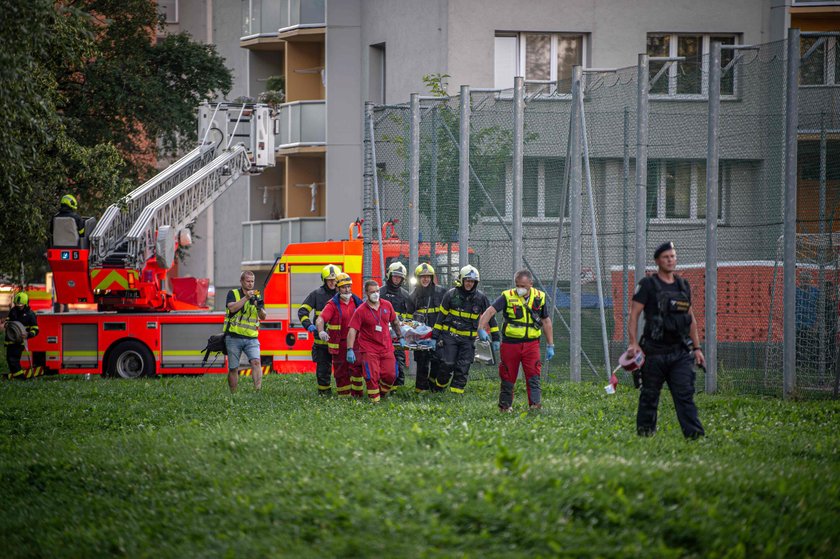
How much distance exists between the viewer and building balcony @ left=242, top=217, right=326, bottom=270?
36094 millimetres

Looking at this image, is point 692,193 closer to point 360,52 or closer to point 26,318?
point 26,318

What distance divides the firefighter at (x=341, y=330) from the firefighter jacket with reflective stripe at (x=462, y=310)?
4.14 ft

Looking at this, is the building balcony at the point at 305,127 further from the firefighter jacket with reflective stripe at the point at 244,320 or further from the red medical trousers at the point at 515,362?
the red medical trousers at the point at 515,362

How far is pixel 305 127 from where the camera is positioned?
35969 mm

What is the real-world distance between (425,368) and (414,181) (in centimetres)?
444

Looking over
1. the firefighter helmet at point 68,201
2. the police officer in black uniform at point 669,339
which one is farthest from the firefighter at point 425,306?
the firefighter helmet at point 68,201

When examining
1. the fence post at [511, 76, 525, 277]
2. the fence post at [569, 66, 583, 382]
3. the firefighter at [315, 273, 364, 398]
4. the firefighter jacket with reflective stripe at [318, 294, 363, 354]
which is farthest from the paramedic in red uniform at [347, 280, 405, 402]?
the fence post at [511, 76, 525, 277]

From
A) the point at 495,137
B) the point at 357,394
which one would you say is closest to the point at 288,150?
the point at 495,137

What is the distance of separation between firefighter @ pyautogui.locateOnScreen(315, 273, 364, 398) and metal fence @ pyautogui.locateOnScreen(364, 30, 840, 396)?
3176 mm

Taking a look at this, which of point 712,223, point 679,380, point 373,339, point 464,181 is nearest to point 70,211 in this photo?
point 464,181

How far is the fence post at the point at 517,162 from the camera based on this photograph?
62.2 ft

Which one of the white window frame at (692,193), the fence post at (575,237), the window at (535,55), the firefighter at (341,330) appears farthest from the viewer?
the window at (535,55)

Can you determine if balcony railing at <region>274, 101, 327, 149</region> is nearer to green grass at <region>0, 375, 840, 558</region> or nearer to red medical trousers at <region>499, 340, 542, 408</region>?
red medical trousers at <region>499, 340, 542, 408</region>

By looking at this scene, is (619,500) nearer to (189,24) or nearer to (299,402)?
(299,402)
